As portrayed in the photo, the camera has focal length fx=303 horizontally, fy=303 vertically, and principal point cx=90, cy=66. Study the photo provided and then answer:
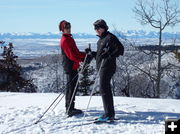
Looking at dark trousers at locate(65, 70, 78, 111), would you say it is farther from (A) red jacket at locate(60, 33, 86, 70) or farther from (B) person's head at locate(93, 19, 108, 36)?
(B) person's head at locate(93, 19, 108, 36)

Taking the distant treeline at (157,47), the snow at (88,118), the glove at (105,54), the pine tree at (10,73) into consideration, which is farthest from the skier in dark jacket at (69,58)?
the pine tree at (10,73)

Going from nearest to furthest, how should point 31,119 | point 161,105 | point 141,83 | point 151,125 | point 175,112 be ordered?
1. point 151,125
2. point 31,119
3. point 175,112
4. point 161,105
5. point 141,83

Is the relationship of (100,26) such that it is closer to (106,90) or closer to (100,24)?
(100,24)

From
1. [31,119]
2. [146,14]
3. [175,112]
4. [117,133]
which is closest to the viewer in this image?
[117,133]

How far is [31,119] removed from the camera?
659 cm

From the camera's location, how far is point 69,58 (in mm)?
6574

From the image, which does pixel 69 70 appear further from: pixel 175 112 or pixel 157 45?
pixel 157 45

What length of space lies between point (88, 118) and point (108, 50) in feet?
5.19

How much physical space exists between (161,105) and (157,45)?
56.9 feet

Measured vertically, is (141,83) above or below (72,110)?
below

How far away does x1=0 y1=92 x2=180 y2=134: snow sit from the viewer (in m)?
5.79

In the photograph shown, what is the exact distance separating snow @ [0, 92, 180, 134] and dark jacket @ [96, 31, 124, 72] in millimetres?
1215

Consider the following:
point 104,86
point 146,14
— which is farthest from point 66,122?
point 146,14

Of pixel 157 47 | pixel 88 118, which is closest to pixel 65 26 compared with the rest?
Result: pixel 88 118
